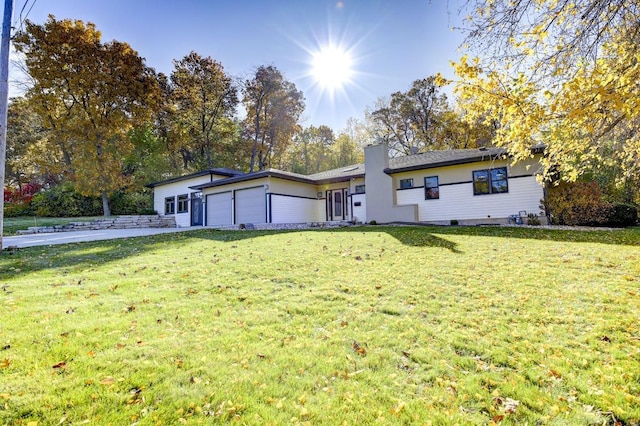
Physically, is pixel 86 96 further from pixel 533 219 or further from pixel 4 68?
pixel 533 219

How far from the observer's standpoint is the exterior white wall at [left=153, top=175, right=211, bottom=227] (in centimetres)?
2273

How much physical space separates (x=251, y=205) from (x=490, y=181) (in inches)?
493

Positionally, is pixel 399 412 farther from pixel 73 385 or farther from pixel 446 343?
pixel 73 385

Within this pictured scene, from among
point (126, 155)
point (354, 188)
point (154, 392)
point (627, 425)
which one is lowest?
point (627, 425)

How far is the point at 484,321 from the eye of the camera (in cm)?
390

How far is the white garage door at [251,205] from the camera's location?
722 inches

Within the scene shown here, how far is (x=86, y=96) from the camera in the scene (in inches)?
917

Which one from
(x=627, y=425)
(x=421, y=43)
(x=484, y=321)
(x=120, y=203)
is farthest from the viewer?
(x=120, y=203)

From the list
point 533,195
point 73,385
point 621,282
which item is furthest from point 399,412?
point 533,195

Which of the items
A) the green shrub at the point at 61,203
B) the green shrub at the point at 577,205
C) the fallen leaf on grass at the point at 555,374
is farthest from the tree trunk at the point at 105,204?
the fallen leaf on grass at the point at 555,374

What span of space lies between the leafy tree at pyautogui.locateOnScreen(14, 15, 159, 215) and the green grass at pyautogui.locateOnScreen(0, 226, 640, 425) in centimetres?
1990

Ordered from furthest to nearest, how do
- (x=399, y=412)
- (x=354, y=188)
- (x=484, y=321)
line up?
(x=354, y=188) < (x=484, y=321) < (x=399, y=412)

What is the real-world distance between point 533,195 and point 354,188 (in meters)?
8.90

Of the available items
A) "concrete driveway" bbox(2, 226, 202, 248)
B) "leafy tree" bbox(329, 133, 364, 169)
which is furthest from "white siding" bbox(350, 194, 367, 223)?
"leafy tree" bbox(329, 133, 364, 169)
